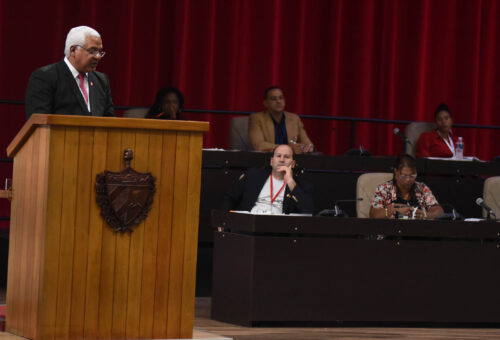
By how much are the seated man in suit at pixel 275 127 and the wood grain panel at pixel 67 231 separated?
3218 millimetres

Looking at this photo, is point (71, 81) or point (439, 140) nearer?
point (71, 81)

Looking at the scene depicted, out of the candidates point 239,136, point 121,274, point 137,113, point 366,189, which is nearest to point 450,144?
point 239,136

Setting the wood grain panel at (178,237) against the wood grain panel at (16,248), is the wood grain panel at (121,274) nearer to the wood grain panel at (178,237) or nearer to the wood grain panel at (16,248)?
the wood grain panel at (178,237)

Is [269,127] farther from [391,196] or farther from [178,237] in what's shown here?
[178,237]

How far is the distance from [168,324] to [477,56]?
21.3 feet

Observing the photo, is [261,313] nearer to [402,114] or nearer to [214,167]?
[214,167]

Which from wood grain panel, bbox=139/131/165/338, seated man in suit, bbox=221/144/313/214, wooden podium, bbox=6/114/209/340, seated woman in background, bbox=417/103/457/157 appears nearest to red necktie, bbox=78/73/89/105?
wooden podium, bbox=6/114/209/340

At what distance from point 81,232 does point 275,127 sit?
3513mm

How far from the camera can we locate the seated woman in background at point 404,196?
5.13 metres

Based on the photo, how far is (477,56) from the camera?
29.2ft

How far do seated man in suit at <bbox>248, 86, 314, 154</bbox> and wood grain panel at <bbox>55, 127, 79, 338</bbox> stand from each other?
3.22 metres

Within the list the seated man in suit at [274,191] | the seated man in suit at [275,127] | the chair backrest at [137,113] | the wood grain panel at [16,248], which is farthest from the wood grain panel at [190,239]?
the seated man in suit at [275,127]

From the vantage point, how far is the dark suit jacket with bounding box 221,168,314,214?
17.0 ft

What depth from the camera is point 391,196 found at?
5.27m
